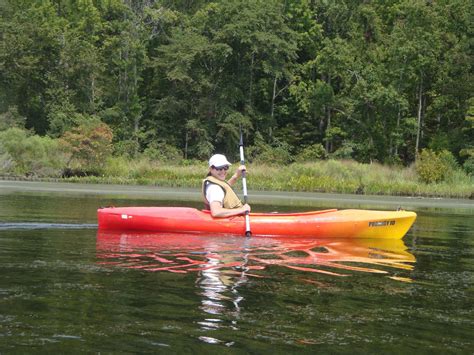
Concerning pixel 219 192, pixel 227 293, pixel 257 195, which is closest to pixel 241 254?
pixel 219 192

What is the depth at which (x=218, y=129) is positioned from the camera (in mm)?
47719

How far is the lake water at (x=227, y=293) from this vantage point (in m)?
5.51

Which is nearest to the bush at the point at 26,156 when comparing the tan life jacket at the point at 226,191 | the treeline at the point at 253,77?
the treeline at the point at 253,77

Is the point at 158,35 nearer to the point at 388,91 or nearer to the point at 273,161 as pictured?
the point at 273,161

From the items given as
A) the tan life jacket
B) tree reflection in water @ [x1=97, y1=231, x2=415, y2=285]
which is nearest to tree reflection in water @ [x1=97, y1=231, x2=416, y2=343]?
tree reflection in water @ [x1=97, y1=231, x2=415, y2=285]

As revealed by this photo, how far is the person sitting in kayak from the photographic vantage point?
37.4 ft

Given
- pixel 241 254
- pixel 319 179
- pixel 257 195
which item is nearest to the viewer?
pixel 241 254

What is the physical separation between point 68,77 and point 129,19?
6390 millimetres

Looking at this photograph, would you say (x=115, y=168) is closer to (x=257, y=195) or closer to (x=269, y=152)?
(x=257, y=195)

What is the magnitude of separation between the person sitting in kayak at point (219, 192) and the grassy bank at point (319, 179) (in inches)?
706

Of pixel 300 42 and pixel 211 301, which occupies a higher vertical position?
pixel 300 42

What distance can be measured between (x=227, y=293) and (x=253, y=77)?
42.2 meters

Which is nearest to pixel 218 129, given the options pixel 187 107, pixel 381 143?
pixel 187 107

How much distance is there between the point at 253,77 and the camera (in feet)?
160
